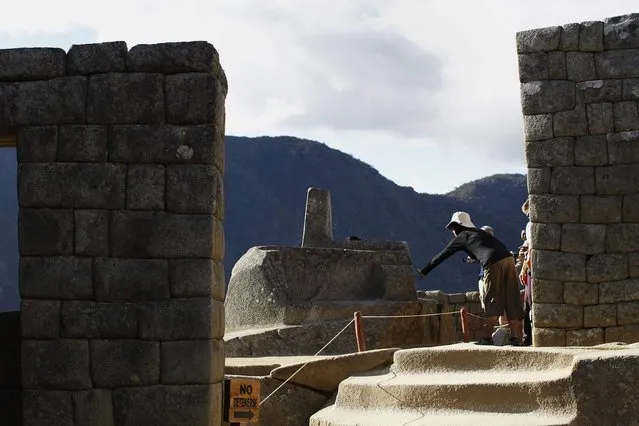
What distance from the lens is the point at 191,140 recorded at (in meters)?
7.11

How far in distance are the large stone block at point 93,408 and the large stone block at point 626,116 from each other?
19.2 ft

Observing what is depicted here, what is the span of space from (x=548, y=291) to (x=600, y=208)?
0.97m

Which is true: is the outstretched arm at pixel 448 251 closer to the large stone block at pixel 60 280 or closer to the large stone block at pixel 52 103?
the large stone block at pixel 60 280

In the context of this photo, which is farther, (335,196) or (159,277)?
(335,196)

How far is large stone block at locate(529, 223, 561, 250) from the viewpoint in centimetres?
1036

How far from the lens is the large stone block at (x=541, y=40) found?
411 inches

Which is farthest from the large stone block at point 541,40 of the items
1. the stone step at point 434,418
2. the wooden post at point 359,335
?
the stone step at point 434,418

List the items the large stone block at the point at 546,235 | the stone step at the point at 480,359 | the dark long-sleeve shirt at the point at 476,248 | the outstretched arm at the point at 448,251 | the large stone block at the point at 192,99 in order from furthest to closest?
the large stone block at the point at 546,235 < the dark long-sleeve shirt at the point at 476,248 < the outstretched arm at the point at 448,251 < the stone step at the point at 480,359 < the large stone block at the point at 192,99

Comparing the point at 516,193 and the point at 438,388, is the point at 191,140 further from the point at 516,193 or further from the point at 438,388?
the point at 516,193

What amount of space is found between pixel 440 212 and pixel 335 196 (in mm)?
8328

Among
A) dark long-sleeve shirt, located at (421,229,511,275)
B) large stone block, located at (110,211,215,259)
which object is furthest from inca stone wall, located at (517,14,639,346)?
large stone block, located at (110,211,215,259)

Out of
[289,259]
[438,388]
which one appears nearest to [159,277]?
[438,388]

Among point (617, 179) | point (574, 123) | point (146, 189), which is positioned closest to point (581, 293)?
point (617, 179)

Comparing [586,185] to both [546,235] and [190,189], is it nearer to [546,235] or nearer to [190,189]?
[546,235]
